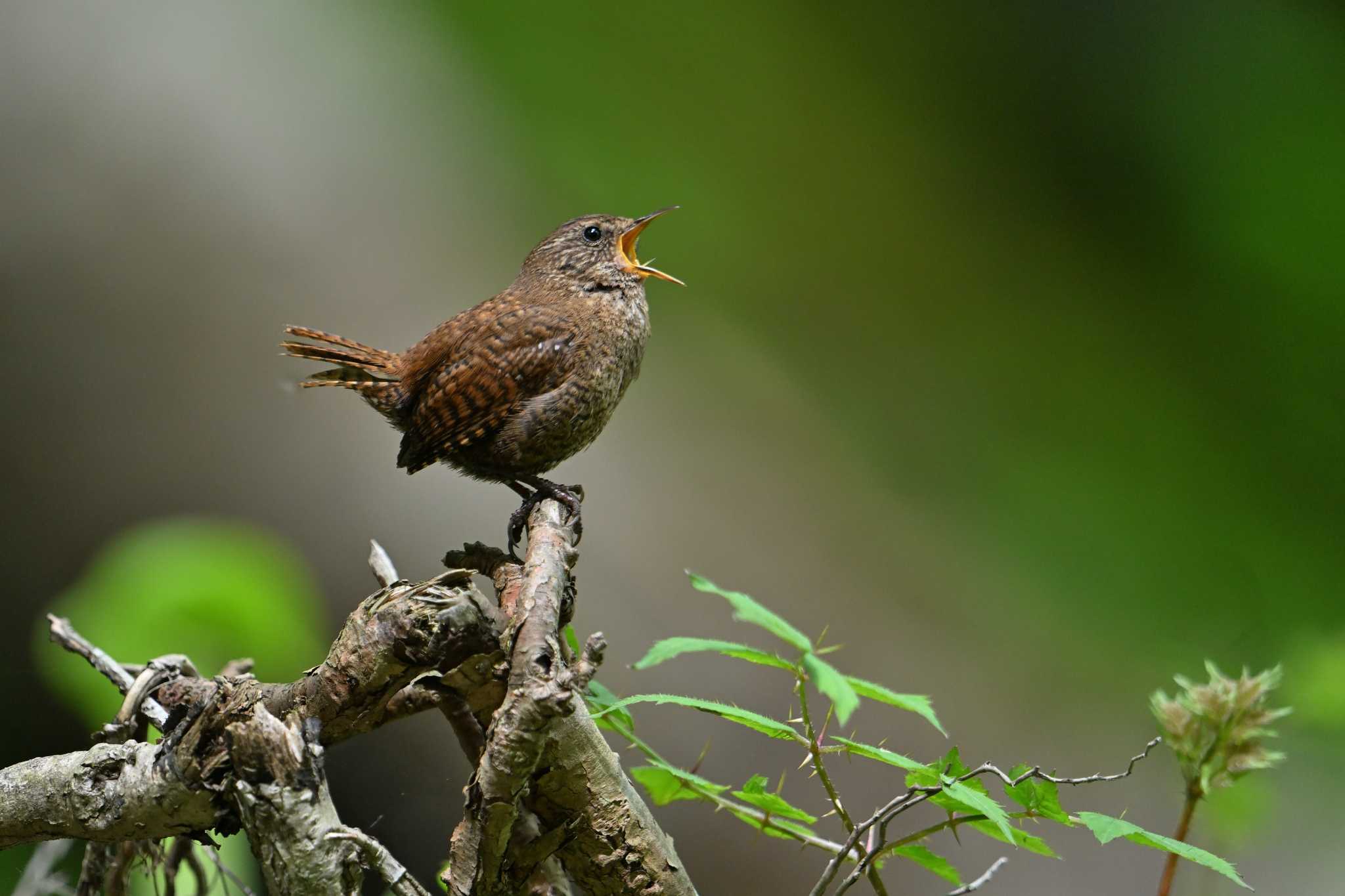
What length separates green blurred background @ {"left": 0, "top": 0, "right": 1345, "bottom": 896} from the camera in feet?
8.86

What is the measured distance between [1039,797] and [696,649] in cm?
35

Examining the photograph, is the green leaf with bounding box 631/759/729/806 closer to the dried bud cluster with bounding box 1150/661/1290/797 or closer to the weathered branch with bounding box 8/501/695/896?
the weathered branch with bounding box 8/501/695/896

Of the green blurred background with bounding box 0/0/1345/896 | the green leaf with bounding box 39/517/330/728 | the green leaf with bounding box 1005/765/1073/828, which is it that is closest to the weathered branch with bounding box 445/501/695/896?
the green leaf with bounding box 1005/765/1073/828

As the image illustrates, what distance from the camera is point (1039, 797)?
0.89 metres

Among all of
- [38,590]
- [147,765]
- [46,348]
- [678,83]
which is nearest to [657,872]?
[147,765]

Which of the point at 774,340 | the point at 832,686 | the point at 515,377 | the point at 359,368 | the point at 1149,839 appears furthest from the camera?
the point at 774,340

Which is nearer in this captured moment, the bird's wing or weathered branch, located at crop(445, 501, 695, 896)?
weathered branch, located at crop(445, 501, 695, 896)

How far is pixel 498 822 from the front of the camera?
83 centimetres

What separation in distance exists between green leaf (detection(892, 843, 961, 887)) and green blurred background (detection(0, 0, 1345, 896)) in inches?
60.8

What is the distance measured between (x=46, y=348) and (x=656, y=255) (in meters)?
1.72

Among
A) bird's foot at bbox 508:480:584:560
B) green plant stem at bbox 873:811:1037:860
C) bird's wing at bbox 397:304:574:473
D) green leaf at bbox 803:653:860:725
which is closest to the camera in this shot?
green leaf at bbox 803:653:860:725

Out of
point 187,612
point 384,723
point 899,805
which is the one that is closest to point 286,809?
point 384,723

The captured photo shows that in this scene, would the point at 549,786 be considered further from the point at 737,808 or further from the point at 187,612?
the point at 187,612

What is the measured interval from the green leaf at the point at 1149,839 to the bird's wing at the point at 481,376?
41.6 inches
